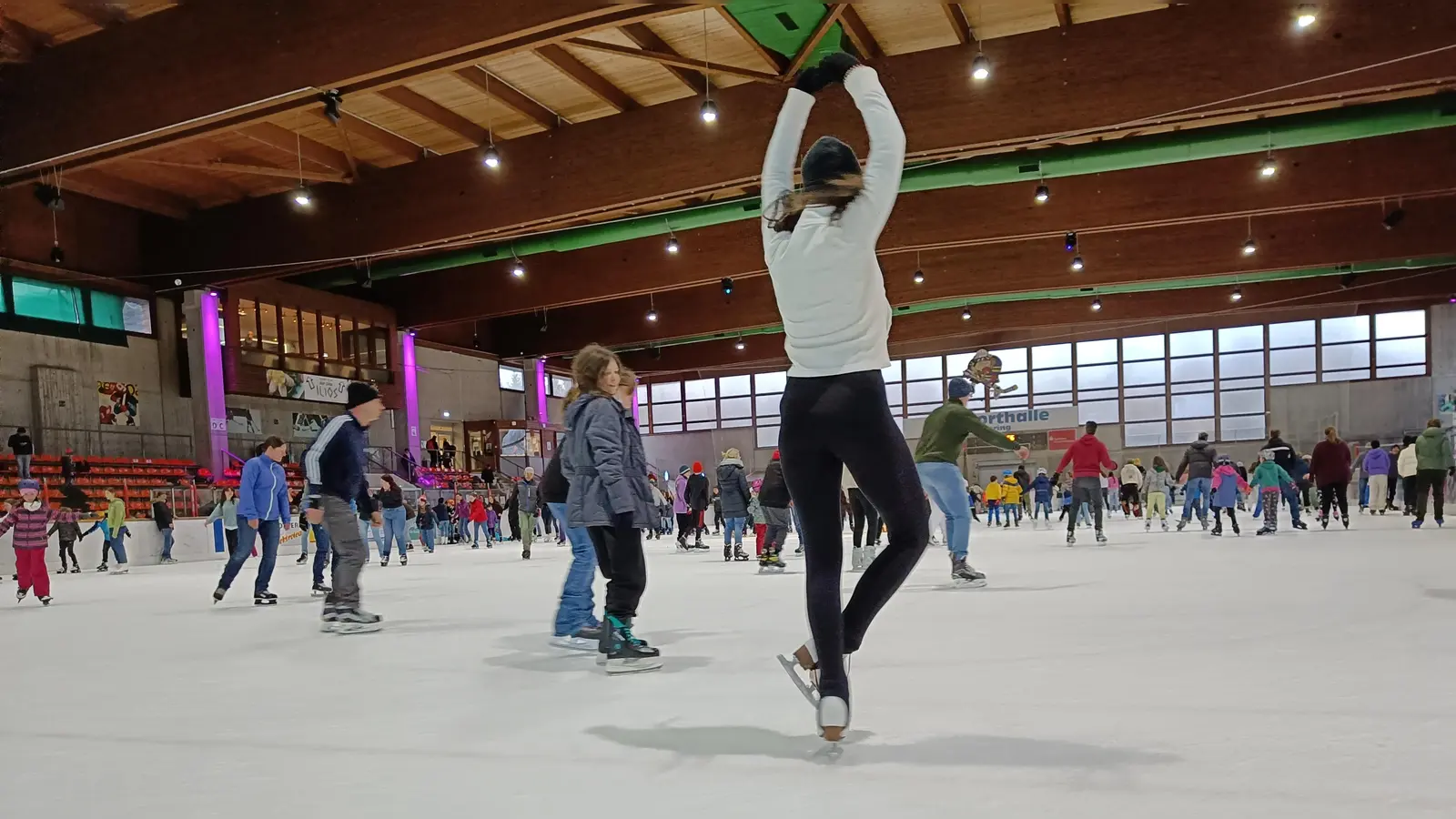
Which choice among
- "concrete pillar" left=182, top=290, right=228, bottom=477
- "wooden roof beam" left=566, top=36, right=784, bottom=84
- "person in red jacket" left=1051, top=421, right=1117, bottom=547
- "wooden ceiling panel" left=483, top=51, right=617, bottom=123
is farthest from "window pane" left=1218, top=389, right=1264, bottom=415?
"concrete pillar" left=182, top=290, right=228, bottom=477

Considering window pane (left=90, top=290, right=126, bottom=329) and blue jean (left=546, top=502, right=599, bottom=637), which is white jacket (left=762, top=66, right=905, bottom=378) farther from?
window pane (left=90, top=290, right=126, bottom=329)

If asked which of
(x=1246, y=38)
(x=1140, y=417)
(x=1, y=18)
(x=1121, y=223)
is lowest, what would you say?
(x=1140, y=417)

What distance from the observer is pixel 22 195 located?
18.5m

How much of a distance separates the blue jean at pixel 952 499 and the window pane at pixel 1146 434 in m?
27.1

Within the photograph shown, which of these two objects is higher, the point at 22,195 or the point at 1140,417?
the point at 22,195

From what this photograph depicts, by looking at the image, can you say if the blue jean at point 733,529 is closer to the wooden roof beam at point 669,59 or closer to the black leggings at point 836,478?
the wooden roof beam at point 669,59

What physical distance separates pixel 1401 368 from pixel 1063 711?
32.3 meters

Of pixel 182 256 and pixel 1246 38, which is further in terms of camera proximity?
pixel 182 256

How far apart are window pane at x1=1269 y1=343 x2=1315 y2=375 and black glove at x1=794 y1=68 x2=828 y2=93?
32245 millimetres

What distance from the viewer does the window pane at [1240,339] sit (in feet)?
98.7

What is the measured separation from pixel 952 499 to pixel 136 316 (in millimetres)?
21818

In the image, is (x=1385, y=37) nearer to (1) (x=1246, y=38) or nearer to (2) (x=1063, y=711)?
(1) (x=1246, y=38)

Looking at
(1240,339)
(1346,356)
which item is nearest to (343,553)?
(1240,339)

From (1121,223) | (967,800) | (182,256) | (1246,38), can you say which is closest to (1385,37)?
(1246,38)
